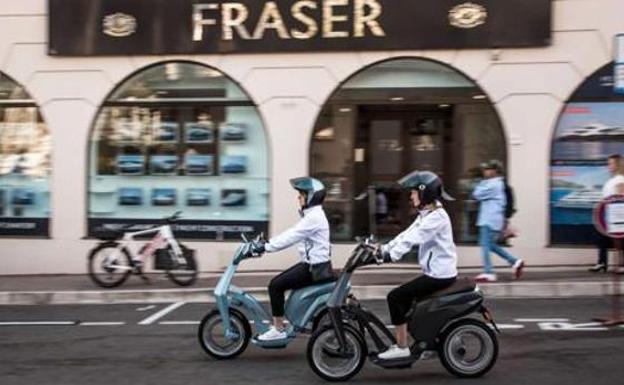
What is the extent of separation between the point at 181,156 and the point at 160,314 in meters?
4.26

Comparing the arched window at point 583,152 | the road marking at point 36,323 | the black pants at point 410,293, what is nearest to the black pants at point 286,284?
the black pants at point 410,293

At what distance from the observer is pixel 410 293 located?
23.1 feet

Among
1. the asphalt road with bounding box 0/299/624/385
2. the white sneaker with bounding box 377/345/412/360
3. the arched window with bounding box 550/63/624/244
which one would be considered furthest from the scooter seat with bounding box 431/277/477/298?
the arched window with bounding box 550/63/624/244

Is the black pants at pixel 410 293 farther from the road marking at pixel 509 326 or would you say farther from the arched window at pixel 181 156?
the arched window at pixel 181 156

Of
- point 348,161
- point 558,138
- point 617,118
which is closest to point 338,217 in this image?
point 348,161

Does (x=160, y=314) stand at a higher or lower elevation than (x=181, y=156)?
lower

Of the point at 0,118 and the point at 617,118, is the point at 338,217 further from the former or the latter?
the point at 0,118

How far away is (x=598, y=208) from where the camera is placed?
937 cm

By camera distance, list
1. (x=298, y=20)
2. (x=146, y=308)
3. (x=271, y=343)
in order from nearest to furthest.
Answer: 1. (x=271, y=343)
2. (x=146, y=308)
3. (x=298, y=20)

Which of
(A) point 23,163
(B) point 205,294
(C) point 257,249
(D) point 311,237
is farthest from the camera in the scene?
(A) point 23,163

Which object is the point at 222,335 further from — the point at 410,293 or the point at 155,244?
the point at 155,244

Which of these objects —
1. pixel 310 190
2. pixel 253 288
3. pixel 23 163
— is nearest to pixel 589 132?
pixel 253 288

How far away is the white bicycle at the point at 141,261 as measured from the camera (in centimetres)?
1254

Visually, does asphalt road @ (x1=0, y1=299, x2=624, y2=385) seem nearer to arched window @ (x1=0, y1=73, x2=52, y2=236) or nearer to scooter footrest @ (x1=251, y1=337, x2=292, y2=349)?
scooter footrest @ (x1=251, y1=337, x2=292, y2=349)
